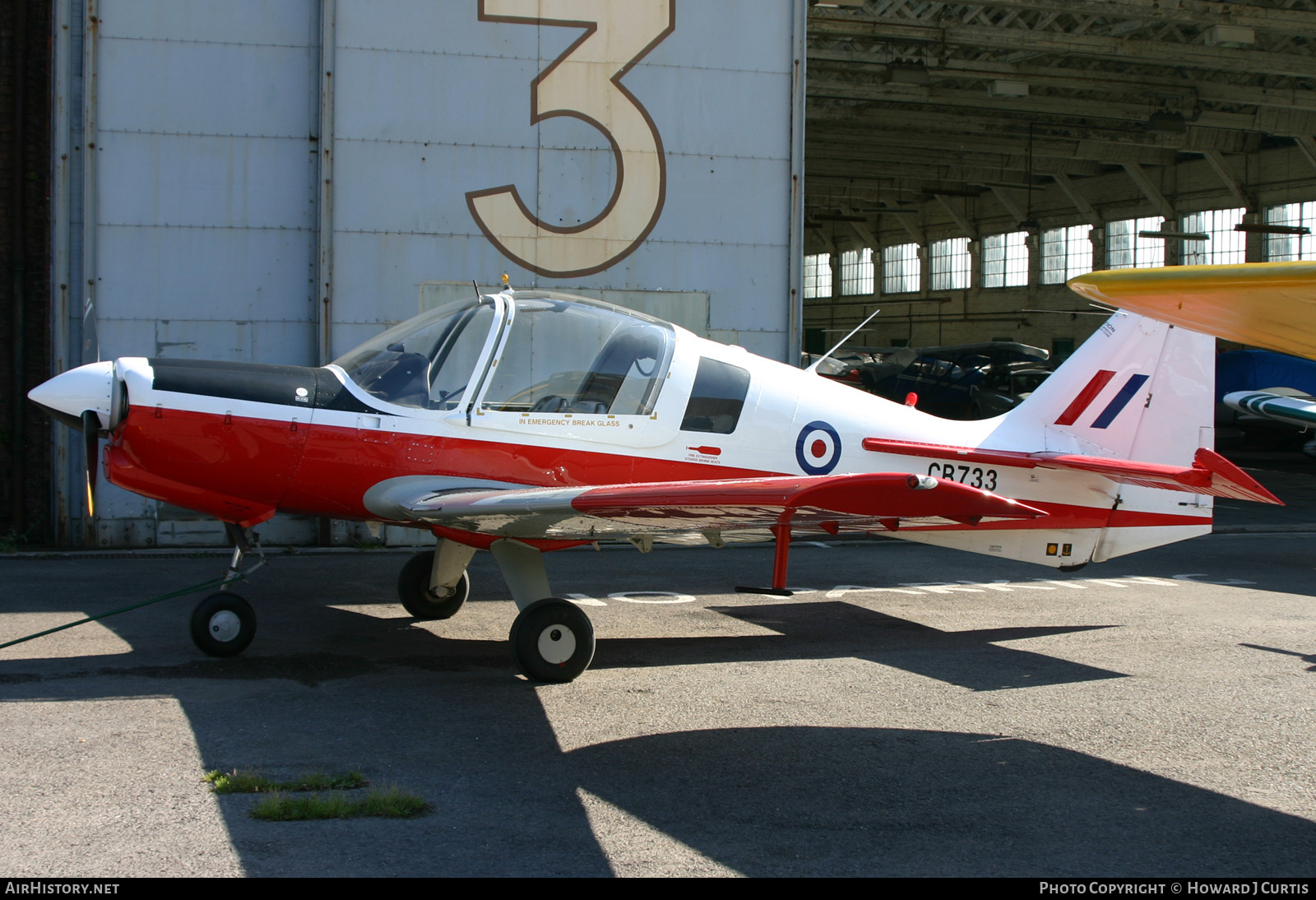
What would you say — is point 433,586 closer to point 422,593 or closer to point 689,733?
point 422,593

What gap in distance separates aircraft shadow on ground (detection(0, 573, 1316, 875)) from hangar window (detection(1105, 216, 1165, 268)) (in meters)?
29.9

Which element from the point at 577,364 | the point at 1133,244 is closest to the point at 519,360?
the point at 577,364

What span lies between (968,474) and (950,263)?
37015mm

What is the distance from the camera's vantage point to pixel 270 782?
164 inches

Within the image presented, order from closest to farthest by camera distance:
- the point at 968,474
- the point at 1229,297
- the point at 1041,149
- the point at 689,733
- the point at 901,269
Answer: the point at 1229,297
the point at 689,733
the point at 968,474
the point at 1041,149
the point at 901,269

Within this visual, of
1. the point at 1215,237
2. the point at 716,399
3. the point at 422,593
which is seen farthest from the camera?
the point at 1215,237

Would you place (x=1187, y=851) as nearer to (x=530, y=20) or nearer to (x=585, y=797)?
(x=585, y=797)

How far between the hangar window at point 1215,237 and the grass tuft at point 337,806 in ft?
103

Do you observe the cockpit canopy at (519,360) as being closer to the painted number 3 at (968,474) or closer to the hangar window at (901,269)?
the painted number 3 at (968,474)

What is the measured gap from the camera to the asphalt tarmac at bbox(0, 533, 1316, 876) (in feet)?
12.1

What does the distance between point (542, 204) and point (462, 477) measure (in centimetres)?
518

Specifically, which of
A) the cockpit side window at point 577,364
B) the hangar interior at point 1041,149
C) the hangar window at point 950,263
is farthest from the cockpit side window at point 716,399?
the hangar window at point 950,263

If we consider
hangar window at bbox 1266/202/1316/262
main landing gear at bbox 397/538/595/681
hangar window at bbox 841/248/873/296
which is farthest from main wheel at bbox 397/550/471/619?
hangar window at bbox 841/248/873/296

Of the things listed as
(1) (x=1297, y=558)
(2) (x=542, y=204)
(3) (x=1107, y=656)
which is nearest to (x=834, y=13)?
(2) (x=542, y=204)
